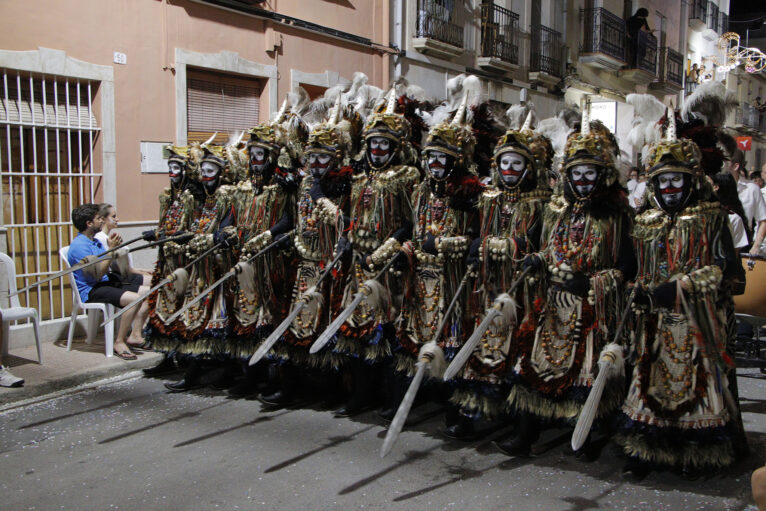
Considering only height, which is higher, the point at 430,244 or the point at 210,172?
the point at 210,172

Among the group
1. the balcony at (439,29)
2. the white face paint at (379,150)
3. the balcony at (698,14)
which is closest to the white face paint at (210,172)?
the white face paint at (379,150)

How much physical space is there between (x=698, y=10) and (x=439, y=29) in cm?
1912

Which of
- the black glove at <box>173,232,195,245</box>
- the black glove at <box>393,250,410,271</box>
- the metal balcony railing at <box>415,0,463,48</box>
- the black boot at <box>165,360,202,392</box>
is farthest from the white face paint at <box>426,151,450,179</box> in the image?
the metal balcony railing at <box>415,0,463,48</box>

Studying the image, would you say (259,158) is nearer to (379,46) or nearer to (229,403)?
(229,403)

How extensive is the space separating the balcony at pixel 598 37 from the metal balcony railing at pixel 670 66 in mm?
4325

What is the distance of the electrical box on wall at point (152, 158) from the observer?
369 inches

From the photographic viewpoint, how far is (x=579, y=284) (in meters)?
4.51

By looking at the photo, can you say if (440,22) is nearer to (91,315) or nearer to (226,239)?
(91,315)

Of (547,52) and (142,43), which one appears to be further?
(547,52)

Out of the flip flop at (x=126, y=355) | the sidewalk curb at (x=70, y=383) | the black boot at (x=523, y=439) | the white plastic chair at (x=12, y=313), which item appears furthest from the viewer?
the flip flop at (x=126, y=355)

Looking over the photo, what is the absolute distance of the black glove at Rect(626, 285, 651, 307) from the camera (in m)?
4.36

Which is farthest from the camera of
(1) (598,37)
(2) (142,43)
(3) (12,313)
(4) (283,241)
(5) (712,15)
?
(5) (712,15)

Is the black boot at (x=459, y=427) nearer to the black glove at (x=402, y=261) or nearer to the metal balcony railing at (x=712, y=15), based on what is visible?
the black glove at (x=402, y=261)

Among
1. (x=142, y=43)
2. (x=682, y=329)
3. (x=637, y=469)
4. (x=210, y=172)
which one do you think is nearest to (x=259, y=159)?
(x=210, y=172)
